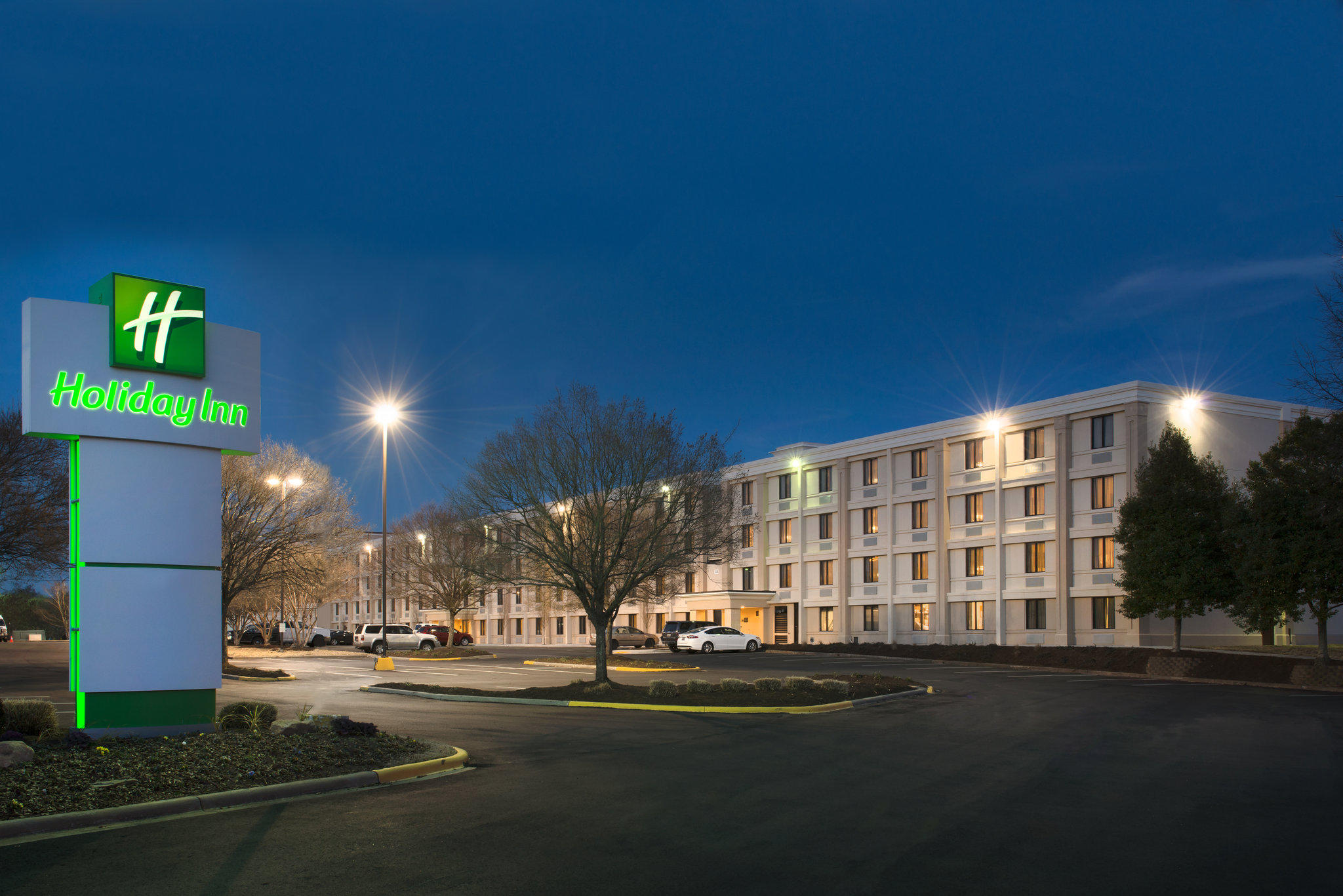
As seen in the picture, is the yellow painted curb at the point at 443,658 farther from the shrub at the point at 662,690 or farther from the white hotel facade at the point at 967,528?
the shrub at the point at 662,690

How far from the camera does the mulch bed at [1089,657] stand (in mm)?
32812

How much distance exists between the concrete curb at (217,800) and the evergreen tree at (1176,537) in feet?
99.1

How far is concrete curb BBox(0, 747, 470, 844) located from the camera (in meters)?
9.02

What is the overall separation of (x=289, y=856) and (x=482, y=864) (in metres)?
1.61

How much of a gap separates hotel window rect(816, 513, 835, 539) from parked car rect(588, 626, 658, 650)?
12.0m

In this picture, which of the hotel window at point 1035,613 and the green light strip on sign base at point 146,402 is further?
the hotel window at point 1035,613

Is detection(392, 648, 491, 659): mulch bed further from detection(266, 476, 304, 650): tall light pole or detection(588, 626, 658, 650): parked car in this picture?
detection(266, 476, 304, 650): tall light pole

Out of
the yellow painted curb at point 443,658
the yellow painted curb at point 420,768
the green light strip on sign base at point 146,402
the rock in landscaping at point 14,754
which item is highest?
the green light strip on sign base at point 146,402

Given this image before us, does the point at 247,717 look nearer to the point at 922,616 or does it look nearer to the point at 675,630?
the point at 675,630

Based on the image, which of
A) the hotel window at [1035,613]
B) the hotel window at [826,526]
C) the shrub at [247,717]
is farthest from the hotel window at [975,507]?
the shrub at [247,717]

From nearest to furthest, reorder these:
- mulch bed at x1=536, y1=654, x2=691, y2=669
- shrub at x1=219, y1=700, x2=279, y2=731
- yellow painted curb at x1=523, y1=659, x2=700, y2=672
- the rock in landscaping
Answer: the rock in landscaping
shrub at x1=219, y1=700, x2=279, y2=731
yellow painted curb at x1=523, y1=659, x2=700, y2=672
mulch bed at x1=536, y1=654, x2=691, y2=669

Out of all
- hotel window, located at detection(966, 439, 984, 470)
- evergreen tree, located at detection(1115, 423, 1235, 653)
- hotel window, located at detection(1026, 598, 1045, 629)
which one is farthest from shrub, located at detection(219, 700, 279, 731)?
hotel window, located at detection(966, 439, 984, 470)

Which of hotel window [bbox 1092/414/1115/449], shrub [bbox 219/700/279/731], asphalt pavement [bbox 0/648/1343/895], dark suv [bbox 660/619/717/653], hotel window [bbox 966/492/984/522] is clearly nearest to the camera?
asphalt pavement [bbox 0/648/1343/895]

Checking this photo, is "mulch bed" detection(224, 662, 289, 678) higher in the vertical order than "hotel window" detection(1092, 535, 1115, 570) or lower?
lower
